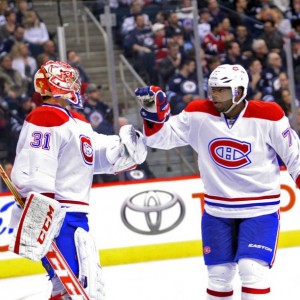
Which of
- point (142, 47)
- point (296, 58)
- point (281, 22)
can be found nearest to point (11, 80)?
point (142, 47)

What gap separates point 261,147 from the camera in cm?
449

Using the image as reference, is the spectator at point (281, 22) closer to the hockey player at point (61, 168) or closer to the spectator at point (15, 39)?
the spectator at point (15, 39)

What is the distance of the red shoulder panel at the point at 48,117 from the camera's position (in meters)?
4.05

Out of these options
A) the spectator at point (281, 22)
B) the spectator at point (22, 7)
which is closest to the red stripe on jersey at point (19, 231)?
the spectator at point (22, 7)

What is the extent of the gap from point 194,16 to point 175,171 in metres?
1.44

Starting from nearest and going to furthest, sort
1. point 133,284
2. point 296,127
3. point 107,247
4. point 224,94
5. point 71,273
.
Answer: point 71,273, point 224,94, point 133,284, point 107,247, point 296,127

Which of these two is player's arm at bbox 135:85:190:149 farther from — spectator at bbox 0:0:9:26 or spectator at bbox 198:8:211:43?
spectator at bbox 198:8:211:43

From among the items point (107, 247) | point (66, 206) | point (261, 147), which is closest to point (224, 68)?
point (261, 147)

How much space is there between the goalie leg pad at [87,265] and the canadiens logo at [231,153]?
33.5 inches

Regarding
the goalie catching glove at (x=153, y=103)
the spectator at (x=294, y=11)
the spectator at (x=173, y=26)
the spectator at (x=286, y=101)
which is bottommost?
the spectator at (x=286, y=101)

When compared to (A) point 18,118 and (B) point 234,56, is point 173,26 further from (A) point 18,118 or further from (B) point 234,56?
(A) point 18,118

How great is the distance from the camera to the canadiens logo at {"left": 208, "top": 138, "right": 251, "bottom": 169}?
4.48m

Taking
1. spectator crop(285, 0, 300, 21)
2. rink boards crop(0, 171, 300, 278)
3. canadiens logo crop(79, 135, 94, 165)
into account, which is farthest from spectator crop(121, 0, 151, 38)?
canadiens logo crop(79, 135, 94, 165)

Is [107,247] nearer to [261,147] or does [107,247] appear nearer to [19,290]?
[19,290]
